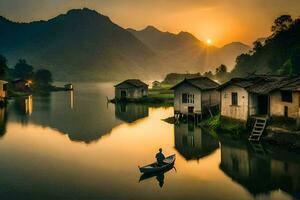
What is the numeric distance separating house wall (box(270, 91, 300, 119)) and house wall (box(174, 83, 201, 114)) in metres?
16.0

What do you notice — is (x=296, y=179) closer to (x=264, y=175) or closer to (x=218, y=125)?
(x=264, y=175)

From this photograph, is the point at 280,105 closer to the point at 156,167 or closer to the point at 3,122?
the point at 156,167

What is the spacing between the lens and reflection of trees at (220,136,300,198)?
25.0 metres

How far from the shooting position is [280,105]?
38594mm

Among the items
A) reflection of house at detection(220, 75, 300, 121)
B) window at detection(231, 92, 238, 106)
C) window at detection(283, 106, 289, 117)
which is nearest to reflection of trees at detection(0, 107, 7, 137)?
reflection of house at detection(220, 75, 300, 121)

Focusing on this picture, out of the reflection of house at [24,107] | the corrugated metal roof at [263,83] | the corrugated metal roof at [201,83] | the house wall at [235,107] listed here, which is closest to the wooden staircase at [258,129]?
the house wall at [235,107]

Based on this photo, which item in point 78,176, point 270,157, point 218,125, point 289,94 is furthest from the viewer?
point 218,125

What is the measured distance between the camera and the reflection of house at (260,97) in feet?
122

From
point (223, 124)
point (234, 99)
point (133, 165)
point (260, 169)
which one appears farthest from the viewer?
point (223, 124)

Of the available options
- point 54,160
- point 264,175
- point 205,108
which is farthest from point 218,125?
point 54,160

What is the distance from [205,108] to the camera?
55625 millimetres

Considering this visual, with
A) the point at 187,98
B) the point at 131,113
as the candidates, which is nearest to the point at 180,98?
the point at 187,98

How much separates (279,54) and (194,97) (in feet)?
278

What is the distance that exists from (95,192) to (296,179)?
15.0 m
